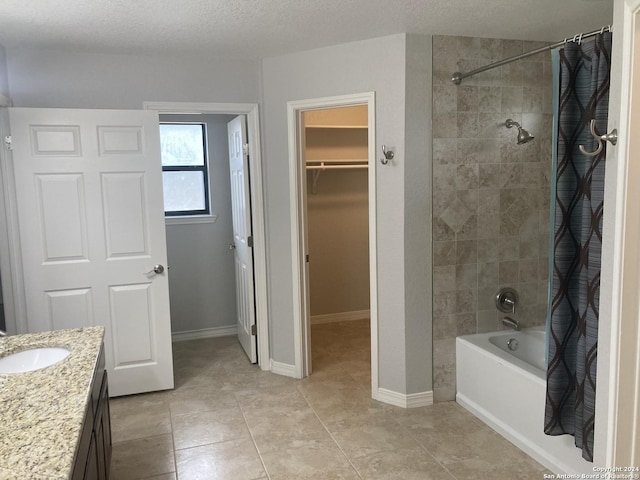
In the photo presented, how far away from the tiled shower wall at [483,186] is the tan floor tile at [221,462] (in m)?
1.30

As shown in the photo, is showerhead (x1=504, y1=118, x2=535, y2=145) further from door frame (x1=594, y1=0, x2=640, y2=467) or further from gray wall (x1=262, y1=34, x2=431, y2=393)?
door frame (x1=594, y1=0, x2=640, y2=467)

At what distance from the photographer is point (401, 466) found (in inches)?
105

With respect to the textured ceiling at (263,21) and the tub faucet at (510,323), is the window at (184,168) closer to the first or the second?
the textured ceiling at (263,21)

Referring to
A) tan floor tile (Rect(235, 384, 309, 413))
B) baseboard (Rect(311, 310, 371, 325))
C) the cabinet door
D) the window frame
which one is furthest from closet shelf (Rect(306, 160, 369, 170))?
the cabinet door

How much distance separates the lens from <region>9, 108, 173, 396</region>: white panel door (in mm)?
3277

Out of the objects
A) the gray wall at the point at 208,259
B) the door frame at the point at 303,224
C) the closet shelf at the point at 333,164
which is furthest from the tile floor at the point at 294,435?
the closet shelf at the point at 333,164

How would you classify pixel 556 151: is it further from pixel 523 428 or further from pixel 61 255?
pixel 61 255

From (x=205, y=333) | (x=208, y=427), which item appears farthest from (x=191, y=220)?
(x=208, y=427)

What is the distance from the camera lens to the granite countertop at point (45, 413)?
1303 millimetres

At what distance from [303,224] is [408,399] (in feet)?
4.53

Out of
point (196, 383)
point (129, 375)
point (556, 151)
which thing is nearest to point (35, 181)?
point (129, 375)

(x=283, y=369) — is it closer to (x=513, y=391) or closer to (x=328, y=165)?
(x=513, y=391)

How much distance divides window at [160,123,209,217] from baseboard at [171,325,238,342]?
3.64 ft

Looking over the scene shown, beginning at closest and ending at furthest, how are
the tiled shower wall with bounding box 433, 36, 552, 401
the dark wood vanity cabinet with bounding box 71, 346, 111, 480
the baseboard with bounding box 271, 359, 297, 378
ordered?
the dark wood vanity cabinet with bounding box 71, 346, 111, 480
the tiled shower wall with bounding box 433, 36, 552, 401
the baseboard with bounding box 271, 359, 297, 378
